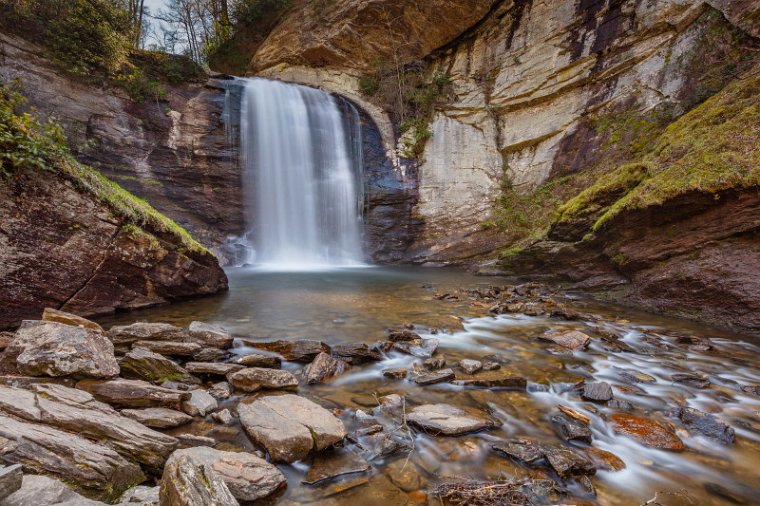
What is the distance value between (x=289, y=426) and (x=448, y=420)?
1.14m

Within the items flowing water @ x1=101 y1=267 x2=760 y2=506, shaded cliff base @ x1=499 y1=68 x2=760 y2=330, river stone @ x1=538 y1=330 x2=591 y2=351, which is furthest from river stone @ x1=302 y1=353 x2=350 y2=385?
shaded cliff base @ x1=499 y1=68 x2=760 y2=330

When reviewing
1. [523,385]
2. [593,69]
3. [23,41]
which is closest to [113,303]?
[523,385]

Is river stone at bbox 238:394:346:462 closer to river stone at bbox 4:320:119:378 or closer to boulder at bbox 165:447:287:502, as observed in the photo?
boulder at bbox 165:447:287:502

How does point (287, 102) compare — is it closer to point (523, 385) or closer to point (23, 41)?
point (23, 41)

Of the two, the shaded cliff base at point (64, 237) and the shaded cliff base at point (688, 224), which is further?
the shaded cliff base at point (688, 224)

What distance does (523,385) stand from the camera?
3127 millimetres

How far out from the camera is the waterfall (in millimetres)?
14352

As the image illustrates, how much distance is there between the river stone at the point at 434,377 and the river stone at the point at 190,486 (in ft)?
6.69

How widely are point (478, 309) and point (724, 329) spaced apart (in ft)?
11.7

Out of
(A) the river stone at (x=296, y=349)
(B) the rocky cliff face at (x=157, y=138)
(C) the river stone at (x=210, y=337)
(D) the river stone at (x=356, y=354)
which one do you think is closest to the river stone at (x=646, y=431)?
(D) the river stone at (x=356, y=354)

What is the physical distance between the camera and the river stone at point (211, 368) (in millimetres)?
3122

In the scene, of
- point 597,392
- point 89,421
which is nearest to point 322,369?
point 89,421

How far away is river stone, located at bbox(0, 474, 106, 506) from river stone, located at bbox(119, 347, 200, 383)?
1.64 m

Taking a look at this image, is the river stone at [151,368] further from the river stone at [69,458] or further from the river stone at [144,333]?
the river stone at [69,458]
